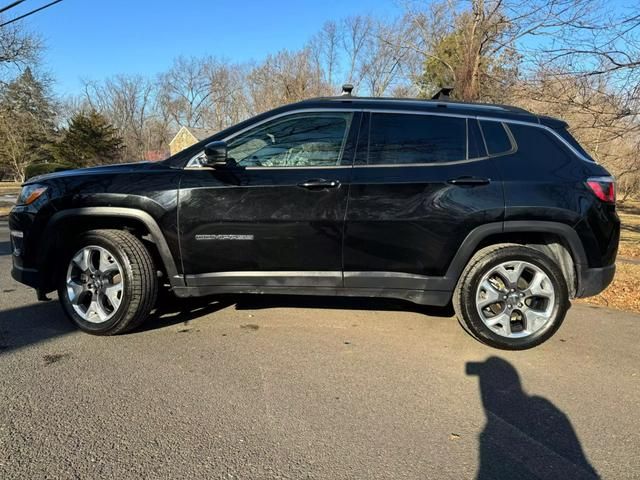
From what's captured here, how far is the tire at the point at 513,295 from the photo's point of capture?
3.84m

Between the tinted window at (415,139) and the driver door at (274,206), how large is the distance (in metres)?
0.21

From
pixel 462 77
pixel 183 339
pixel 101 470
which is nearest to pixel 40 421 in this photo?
pixel 101 470

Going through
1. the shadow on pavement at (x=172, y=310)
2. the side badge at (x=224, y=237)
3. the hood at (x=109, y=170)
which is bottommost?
the shadow on pavement at (x=172, y=310)

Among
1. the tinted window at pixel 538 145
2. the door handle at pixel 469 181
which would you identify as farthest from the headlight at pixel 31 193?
the tinted window at pixel 538 145

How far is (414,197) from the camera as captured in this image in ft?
12.3

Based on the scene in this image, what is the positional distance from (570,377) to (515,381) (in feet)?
1.45

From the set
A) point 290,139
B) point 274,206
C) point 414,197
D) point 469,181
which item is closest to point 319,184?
point 274,206

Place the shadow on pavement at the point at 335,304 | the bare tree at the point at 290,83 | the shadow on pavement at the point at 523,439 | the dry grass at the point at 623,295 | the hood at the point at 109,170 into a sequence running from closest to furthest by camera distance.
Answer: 1. the shadow on pavement at the point at 523,439
2. the hood at the point at 109,170
3. the shadow on pavement at the point at 335,304
4. the dry grass at the point at 623,295
5. the bare tree at the point at 290,83

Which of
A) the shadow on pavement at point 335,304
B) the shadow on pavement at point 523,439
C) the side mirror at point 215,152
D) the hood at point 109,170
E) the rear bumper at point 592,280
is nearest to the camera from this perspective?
the shadow on pavement at point 523,439

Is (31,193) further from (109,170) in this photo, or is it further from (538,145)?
(538,145)

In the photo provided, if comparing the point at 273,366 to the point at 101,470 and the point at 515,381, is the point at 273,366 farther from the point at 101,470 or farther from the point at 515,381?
the point at 515,381

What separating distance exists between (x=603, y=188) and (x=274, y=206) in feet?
8.56

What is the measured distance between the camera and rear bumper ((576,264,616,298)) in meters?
3.87

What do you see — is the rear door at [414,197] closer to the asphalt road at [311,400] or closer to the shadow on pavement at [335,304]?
the asphalt road at [311,400]
